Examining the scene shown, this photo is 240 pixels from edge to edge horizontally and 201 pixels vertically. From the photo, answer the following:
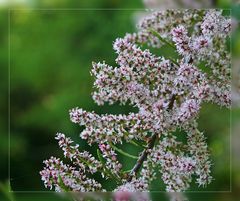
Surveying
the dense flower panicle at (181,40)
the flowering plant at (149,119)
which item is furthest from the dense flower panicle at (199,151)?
the dense flower panicle at (181,40)

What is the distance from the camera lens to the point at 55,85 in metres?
1.96

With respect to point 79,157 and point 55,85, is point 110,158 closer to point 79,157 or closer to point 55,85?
point 79,157

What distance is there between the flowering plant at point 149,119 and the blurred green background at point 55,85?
28 millimetres

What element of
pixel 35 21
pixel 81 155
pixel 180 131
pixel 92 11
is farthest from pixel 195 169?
pixel 35 21

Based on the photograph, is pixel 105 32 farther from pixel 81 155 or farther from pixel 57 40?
pixel 81 155

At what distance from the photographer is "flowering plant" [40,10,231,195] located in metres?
0.88

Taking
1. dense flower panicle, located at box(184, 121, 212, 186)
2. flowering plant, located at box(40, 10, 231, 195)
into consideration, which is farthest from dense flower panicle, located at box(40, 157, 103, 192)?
dense flower panicle, located at box(184, 121, 212, 186)

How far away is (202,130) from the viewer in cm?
95

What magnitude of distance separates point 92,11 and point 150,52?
53.2 inches

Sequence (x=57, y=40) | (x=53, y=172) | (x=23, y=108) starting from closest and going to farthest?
1. (x=53, y=172)
2. (x=23, y=108)
3. (x=57, y=40)

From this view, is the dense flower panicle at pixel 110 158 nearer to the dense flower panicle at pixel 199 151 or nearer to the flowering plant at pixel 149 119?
the flowering plant at pixel 149 119

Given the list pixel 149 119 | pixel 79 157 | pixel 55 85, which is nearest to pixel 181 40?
pixel 149 119

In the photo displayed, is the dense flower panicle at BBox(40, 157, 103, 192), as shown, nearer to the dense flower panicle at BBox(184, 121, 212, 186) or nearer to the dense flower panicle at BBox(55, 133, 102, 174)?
the dense flower panicle at BBox(55, 133, 102, 174)

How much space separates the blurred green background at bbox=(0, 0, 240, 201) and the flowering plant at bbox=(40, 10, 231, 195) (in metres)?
0.03
